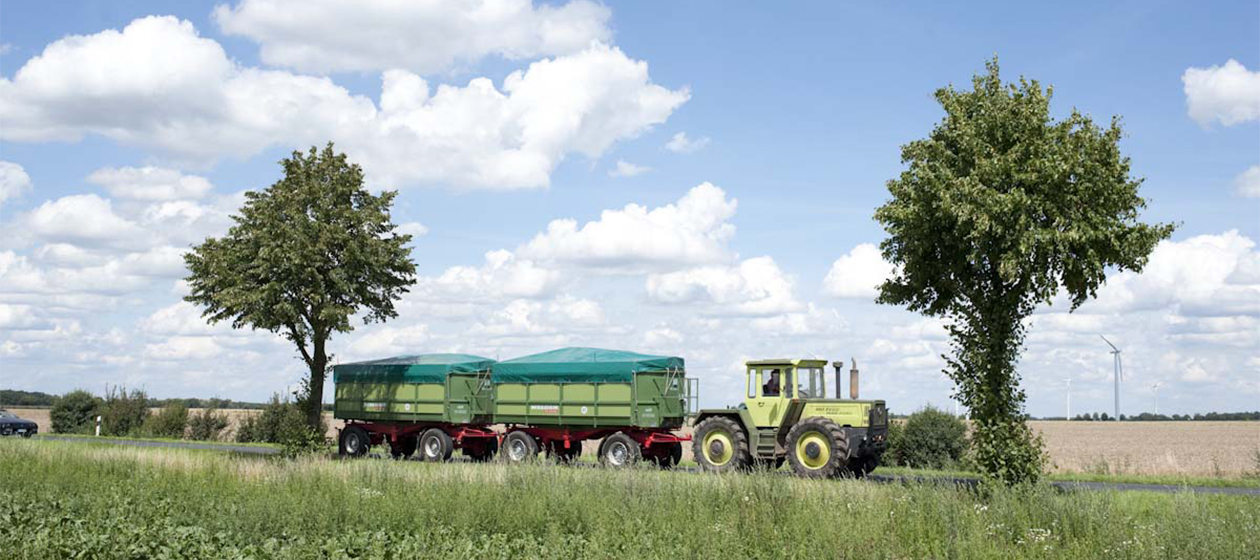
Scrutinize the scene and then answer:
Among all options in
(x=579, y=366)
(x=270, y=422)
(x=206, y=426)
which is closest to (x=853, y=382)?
(x=579, y=366)

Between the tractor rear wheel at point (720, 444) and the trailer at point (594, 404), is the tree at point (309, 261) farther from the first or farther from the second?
the tractor rear wheel at point (720, 444)

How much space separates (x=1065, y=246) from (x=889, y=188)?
403cm

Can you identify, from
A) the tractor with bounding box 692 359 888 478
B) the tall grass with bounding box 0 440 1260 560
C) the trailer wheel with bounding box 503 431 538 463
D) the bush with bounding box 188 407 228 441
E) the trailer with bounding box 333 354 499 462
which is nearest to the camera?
the tall grass with bounding box 0 440 1260 560

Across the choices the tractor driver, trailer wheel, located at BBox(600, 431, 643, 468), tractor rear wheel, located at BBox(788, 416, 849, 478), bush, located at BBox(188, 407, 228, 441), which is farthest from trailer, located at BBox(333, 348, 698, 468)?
bush, located at BBox(188, 407, 228, 441)

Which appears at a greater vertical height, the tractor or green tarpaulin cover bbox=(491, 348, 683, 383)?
green tarpaulin cover bbox=(491, 348, 683, 383)

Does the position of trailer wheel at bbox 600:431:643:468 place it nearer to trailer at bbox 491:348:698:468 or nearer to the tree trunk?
trailer at bbox 491:348:698:468

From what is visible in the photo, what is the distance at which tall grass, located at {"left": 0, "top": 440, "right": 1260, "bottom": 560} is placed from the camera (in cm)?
1184

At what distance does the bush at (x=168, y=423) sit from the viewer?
46188 mm

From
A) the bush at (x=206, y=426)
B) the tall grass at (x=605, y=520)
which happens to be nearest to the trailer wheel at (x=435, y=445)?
the tall grass at (x=605, y=520)

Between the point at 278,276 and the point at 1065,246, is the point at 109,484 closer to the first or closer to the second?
the point at 278,276

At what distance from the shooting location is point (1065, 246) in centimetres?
1919

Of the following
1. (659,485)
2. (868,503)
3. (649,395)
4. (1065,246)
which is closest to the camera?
(868,503)

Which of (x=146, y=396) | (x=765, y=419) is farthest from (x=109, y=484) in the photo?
(x=146, y=396)

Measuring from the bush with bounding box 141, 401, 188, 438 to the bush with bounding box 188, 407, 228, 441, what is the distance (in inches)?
24.4
